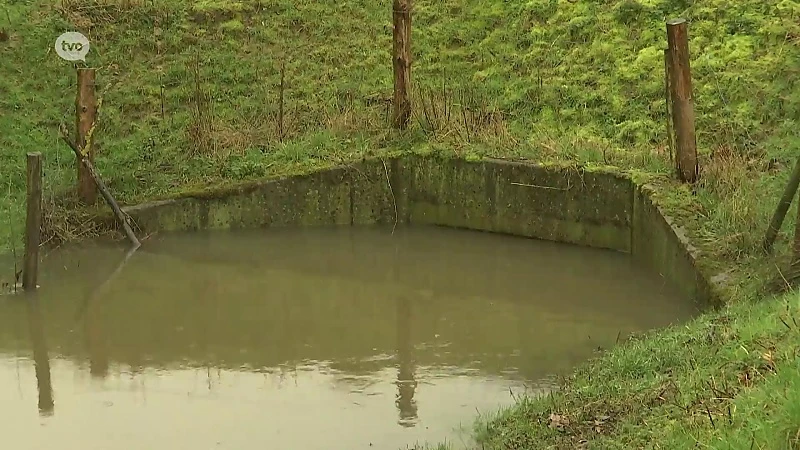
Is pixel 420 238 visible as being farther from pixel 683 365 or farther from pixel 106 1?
pixel 106 1

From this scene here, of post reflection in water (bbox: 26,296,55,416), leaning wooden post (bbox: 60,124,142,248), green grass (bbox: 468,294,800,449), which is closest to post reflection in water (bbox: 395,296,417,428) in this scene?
green grass (bbox: 468,294,800,449)

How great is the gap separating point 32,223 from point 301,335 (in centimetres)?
353

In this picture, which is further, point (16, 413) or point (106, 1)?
point (106, 1)

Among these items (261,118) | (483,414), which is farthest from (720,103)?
(483,414)

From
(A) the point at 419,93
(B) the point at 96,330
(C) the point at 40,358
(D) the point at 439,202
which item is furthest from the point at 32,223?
(A) the point at 419,93

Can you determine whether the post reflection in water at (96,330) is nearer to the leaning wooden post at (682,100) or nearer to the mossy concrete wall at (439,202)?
the mossy concrete wall at (439,202)

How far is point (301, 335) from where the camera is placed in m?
8.99

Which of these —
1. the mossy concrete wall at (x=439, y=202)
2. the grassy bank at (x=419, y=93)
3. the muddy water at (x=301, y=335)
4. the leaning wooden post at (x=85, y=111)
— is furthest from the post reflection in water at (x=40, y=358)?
the mossy concrete wall at (x=439, y=202)

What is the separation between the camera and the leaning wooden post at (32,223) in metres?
10.2

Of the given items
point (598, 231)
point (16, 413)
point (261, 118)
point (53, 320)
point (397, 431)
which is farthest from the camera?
point (261, 118)

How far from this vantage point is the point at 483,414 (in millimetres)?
6809

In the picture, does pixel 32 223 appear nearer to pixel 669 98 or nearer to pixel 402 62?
pixel 402 62

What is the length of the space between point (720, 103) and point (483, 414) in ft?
27.1

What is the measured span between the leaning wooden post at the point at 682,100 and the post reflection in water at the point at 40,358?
23.2ft
